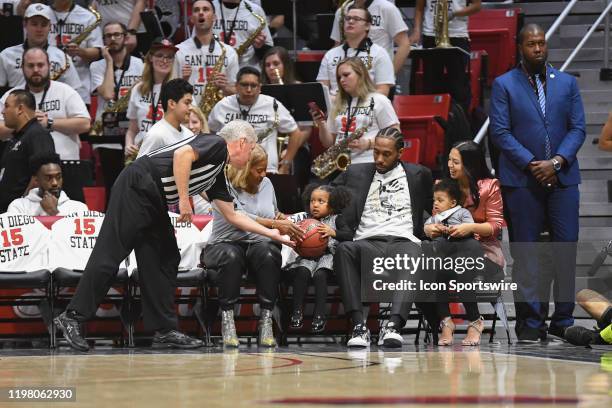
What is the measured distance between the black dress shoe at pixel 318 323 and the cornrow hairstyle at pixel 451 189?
4.27 feet

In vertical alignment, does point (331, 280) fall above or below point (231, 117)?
below

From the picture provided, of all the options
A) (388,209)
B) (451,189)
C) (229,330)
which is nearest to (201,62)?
(388,209)

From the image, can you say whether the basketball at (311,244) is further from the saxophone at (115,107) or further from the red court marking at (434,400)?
the red court marking at (434,400)

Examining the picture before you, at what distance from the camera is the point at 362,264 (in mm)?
8883

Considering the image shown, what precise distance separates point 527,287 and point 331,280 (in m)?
1.45

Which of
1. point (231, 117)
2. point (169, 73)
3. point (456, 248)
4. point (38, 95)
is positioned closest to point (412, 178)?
point (456, 248)

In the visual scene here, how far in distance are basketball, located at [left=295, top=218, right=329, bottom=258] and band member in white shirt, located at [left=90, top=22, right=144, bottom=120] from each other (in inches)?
158

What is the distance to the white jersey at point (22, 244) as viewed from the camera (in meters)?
9.15

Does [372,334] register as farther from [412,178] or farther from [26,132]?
[26,132]

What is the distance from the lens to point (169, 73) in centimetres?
1141

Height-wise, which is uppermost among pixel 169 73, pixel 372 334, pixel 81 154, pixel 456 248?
pixel 169 73

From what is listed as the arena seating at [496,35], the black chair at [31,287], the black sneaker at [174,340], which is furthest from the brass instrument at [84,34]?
the black sneaker at [174,340]

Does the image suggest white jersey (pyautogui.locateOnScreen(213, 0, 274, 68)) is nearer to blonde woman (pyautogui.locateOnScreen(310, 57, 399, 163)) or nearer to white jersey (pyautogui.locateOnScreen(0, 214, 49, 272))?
blonde woman (pyautogui.locateOnScreen(310, 57, 399, 163))

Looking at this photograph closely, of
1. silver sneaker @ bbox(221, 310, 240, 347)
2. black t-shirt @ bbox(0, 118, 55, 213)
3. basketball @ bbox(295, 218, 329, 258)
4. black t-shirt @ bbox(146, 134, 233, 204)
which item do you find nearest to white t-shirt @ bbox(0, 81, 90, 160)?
black t-shirt @ bbox(0, 118, 55, 213)
